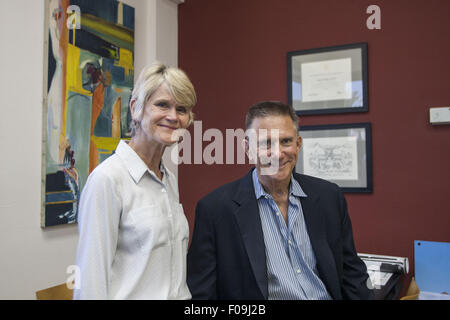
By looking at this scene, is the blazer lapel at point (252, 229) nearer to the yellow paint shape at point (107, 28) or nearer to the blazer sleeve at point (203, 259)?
the blazer sleeve at point (203, 259)

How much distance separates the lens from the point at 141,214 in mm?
1234

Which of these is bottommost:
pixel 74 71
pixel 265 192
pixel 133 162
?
pixel 265 192

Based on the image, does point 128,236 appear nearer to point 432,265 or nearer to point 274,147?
point 274,147

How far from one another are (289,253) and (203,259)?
0.35 meters

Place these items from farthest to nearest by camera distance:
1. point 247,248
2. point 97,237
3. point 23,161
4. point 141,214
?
point 23,161 → point 247,248 → point 141,214 → point 97,237

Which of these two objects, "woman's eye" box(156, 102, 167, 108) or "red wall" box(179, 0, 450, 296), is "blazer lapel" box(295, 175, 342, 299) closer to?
"woman's eye" box(156, 102, 167, 108)

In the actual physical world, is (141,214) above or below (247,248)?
above

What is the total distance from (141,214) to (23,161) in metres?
1.06

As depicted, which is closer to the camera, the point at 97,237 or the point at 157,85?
the point at 97,237

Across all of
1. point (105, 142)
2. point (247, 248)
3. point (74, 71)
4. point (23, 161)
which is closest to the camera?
point (247, 248)

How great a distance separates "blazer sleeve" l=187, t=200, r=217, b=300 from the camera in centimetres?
145

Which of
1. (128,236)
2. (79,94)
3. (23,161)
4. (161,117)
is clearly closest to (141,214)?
(128,236)

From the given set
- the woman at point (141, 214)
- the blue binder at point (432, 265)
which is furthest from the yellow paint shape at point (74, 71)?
the blue binder at point (432, 265)

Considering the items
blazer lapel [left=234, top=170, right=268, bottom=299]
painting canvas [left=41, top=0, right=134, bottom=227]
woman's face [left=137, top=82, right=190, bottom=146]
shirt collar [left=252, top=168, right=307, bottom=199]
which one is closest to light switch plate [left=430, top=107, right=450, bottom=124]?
shirt collar [left=252, top=168, right=307, bottom=199]
